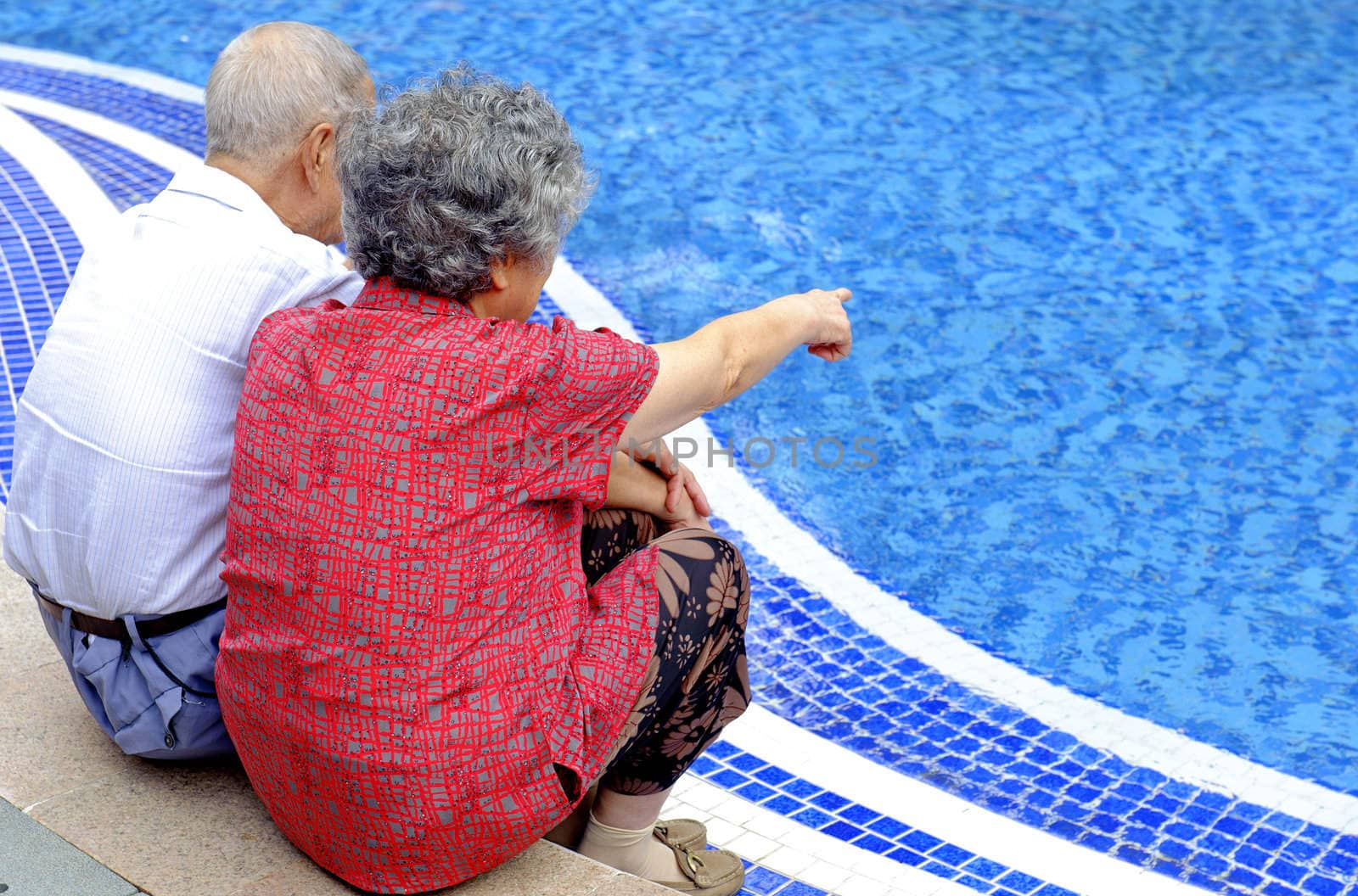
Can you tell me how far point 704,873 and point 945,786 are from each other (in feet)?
3.33

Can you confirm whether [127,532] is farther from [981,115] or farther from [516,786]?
[981,115]

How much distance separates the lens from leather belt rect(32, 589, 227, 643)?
2326 millimetres

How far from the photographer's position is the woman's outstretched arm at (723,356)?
2.22 metres

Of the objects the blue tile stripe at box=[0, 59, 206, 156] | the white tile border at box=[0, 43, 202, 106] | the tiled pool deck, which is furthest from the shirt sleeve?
the white tile border at box=[0, 43, 202, 106]

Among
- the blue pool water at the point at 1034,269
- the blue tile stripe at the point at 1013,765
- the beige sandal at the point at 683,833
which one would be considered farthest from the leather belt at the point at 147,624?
the blue pool water at the point at 1034,269

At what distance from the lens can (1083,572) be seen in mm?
4684

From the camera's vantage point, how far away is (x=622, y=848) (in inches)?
98.1

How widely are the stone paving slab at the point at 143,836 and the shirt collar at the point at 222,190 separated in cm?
105

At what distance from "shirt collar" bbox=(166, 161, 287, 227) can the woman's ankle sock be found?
4.05ft

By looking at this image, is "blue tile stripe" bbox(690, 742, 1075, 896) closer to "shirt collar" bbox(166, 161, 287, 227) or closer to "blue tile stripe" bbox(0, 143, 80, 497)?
"shirt collar" bbox(166, 161, 287, 227)

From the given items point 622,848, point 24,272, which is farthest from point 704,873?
point 24,272

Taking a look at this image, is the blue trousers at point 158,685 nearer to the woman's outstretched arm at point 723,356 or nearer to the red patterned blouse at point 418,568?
the red patterned blouse at point 418,568

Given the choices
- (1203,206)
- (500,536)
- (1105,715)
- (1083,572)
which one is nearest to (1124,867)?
(1105,715)

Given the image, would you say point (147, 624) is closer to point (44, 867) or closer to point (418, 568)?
point (44, 867)
